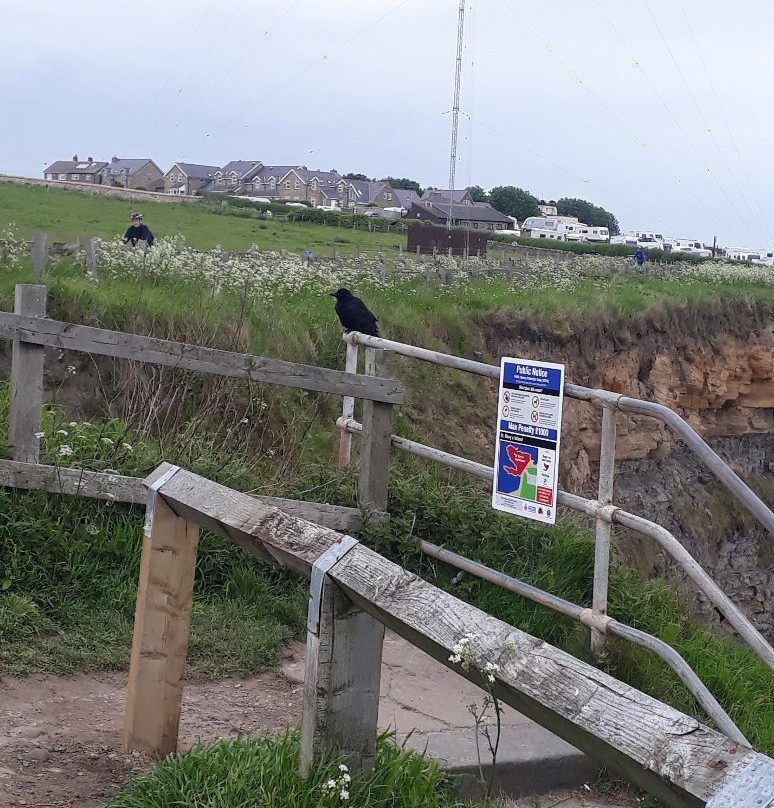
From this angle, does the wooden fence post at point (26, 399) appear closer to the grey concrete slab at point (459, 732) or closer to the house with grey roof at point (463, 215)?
the grey concrete slab at point (459, 732)

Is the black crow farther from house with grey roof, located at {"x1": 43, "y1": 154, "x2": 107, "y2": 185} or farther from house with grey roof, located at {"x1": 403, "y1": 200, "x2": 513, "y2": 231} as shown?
house with grey roof, located at {"x1": 43, "y1": 154, "x2": 107, "y2": 185}

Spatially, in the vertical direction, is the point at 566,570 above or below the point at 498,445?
below

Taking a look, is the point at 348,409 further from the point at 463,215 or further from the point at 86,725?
the point at 463,215

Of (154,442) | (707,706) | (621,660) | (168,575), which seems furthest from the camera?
(154,442)

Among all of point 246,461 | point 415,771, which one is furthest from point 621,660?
point 246,461

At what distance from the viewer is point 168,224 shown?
37000 millimetres

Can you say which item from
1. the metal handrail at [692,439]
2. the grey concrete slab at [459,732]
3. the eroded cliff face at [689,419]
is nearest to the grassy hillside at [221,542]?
the grey concrete slab at [459,732]

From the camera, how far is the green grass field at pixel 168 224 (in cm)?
3020

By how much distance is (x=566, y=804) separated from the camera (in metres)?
4.10

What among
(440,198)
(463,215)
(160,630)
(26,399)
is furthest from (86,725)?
(440,198)

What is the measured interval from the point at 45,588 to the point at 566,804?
2.55m

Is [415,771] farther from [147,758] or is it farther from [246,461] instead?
[246,461]

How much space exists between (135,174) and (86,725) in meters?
90.7

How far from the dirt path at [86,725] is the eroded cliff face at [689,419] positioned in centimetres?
1265
